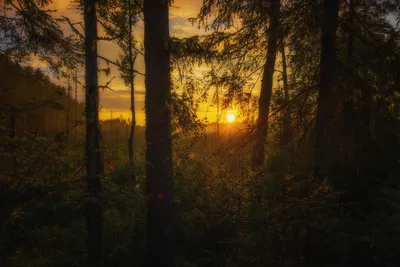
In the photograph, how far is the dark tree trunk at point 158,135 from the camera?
17.2ft

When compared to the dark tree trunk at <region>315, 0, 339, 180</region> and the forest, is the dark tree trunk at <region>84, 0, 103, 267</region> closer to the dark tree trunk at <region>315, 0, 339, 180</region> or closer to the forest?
the forest

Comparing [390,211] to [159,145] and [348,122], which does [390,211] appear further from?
[159,145]

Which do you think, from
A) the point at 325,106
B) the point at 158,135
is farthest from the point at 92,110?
the point at 325,106

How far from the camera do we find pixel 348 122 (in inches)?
174

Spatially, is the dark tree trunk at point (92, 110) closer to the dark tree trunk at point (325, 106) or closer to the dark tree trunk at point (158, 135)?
the dark tree trunk at point (158, 135)

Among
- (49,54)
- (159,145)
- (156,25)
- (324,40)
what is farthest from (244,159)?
(49,54)

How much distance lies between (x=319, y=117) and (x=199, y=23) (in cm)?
322

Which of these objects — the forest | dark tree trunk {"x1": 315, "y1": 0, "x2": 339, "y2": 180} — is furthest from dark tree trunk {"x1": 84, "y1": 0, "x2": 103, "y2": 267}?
dark tree trunk {"x1": 315, "y1": 0, "x2": 339, "y2": 180}

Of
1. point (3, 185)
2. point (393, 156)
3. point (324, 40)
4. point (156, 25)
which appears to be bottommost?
point (3, 185)

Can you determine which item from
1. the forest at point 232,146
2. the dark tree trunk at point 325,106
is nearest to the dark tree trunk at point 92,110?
the forest at point 232,146

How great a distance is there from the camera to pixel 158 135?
5.30m

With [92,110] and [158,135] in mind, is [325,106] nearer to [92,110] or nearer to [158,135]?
[158,135]

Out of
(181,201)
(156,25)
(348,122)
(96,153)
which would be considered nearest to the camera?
(348,122)

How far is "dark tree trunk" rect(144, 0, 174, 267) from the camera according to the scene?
5.24m
